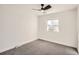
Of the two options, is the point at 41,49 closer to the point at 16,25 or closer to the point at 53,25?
the point at 53,25

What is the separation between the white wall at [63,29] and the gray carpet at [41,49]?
8 cm

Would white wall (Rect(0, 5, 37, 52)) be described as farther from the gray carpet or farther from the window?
the window

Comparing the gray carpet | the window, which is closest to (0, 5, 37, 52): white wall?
the gray carpet

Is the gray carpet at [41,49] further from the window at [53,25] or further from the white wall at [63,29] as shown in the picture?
the window at [53,25]

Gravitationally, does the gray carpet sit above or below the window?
below

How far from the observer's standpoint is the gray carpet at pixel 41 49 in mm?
1217

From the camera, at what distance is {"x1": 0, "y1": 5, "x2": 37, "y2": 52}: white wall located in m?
1.21

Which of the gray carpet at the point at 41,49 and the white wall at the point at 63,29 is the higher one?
the white wall at the point at 63,29

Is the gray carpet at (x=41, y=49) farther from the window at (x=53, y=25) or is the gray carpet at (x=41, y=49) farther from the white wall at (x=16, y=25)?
the window at (x=53, y=25)

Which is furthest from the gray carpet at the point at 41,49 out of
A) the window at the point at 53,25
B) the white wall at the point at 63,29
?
the window at the point at 53,25

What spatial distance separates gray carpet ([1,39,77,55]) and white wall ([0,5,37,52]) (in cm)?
9

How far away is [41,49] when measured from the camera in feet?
4.21

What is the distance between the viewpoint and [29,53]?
123 centimetres
